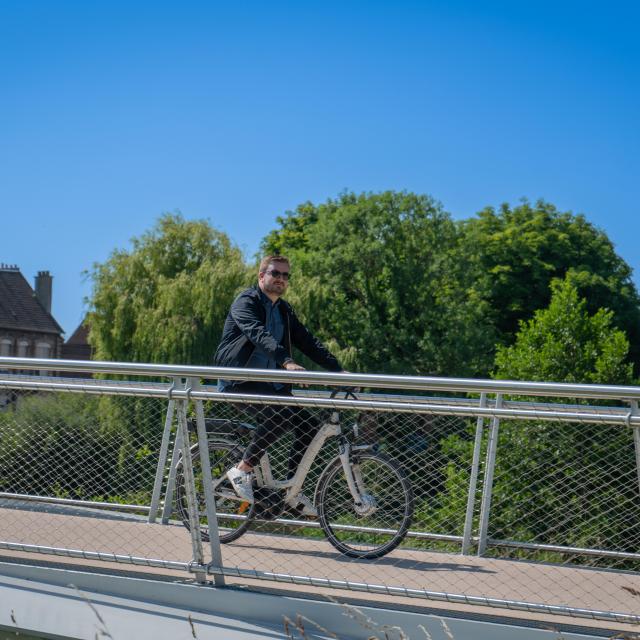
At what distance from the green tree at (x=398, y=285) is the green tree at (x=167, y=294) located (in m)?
4.78

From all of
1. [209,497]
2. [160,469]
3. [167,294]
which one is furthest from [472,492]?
[167,294]

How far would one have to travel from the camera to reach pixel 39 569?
5.50 metres

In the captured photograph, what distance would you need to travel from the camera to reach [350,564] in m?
5.56

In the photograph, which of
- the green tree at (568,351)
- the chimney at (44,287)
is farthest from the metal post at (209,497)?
the chimney at (44,287)

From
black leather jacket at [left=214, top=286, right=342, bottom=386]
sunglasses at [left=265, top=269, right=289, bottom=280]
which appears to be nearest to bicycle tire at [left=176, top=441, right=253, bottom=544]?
black leather jacket at [left=214, top=286, right=342, bottom=386]

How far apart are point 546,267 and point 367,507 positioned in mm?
40322

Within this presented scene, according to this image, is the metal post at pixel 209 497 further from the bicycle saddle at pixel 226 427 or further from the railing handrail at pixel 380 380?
the bicycle saddle at pixel 226 427

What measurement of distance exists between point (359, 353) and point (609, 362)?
23563 millimetres

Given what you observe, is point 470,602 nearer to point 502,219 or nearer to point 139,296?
point 139,296

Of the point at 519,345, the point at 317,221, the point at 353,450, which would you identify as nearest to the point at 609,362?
the point at 519,345

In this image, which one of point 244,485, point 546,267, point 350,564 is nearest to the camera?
point 350,564

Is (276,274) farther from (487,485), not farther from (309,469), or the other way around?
(487,485)

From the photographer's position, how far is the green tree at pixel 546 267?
44.2 meters

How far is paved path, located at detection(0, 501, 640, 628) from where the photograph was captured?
16.7 feet
